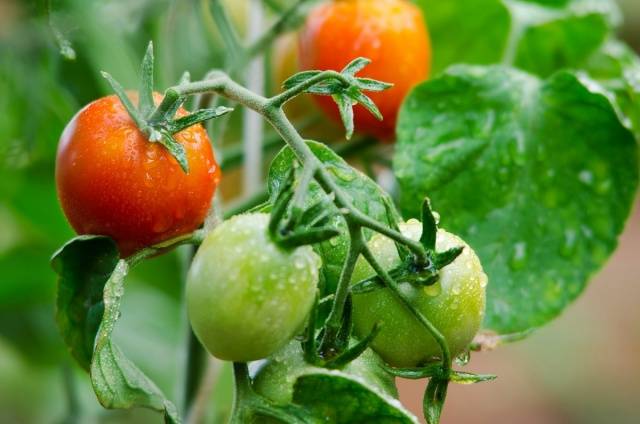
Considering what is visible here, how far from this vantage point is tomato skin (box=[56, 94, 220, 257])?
13.4 inches

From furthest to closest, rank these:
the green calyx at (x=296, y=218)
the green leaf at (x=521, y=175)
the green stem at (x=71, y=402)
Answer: the green stem at (x=71, y=402)
the green leaf at (x=521, y=175)
the green calyx at (x=296, y=218)

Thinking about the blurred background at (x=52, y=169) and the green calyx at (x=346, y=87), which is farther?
the blurred background at (x=52, y=169)

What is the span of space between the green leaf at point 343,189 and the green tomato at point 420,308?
0.01 metres

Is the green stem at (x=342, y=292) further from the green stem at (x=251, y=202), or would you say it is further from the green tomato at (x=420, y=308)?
the green stem at (x=251, y=202)

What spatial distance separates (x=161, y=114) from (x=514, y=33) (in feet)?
1.11

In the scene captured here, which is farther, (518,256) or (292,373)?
(518,256)

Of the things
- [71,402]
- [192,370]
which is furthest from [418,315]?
[71,402]

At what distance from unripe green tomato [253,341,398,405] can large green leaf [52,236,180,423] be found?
0.04 meters

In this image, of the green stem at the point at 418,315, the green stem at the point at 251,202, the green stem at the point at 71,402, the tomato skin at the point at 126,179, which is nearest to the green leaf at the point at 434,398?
the green stem at the point at 418,315

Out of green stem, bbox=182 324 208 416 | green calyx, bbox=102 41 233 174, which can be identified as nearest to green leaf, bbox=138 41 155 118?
green calyx, bbox=102 41 233 174

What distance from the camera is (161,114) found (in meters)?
0.34

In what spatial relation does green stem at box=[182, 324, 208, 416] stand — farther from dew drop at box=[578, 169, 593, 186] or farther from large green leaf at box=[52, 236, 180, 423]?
dew drop at box=[578, 169, 593, 186]

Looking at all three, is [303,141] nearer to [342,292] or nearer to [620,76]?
[342,292]

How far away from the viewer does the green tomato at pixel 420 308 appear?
335 millimetres
